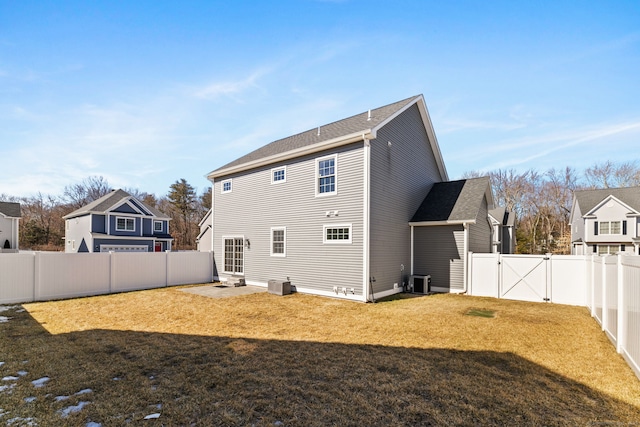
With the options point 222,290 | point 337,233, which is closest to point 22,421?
point 337,233

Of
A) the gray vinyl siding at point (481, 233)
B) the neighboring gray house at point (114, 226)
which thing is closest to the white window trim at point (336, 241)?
the gray vinyl siding at point (481, 233)

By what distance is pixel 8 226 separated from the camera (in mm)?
23578

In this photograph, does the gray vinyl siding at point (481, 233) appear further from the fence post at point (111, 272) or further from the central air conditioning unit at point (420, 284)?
the fence post at point (111, 272)

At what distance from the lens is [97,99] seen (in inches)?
462

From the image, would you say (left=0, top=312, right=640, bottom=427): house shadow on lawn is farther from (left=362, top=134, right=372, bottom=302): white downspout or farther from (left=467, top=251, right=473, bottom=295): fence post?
(left=467, top=251, right=473, bottom=295): fence post

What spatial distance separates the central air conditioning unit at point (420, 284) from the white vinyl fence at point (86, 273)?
988 centimetres


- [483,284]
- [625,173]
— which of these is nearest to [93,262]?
[483,284]

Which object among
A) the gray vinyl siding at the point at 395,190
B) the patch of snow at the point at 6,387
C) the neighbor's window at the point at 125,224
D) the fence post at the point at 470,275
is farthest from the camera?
the neighbor's window at the point at 125,224

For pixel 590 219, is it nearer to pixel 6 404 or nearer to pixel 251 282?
pixel 251 282

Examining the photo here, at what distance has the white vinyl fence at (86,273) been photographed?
9.83 metres

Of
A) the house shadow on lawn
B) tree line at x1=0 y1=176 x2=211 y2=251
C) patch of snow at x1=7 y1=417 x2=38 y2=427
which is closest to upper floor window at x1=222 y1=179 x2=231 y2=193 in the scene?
the house shadow on lawn

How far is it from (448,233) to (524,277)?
2.95 metres

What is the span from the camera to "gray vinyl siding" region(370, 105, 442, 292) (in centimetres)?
1070

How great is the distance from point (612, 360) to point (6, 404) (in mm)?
8521
